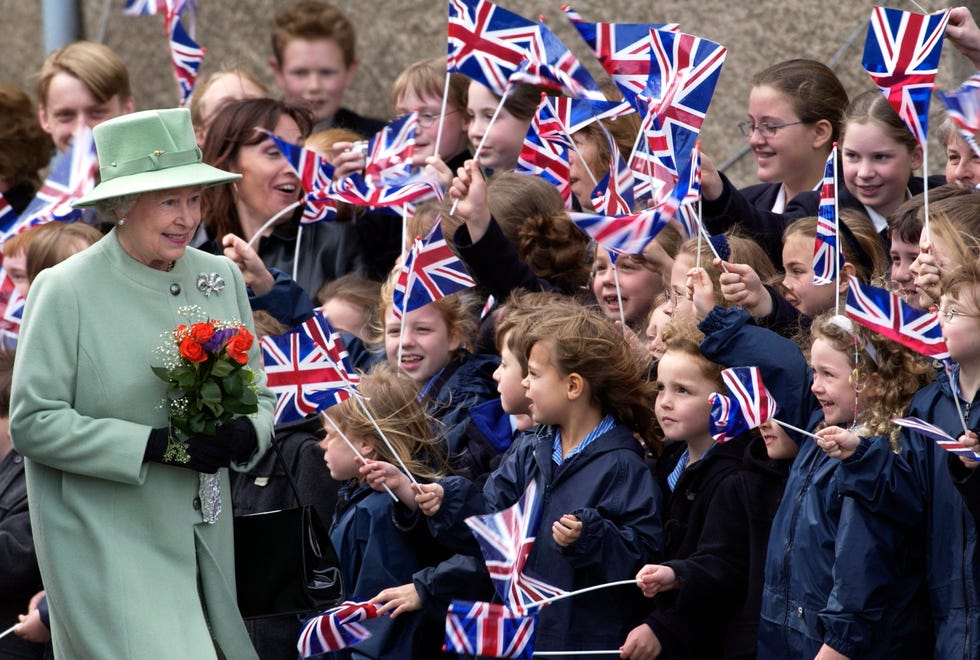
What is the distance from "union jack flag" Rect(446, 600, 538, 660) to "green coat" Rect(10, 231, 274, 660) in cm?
63

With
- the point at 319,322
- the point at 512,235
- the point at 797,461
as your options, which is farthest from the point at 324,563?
the point at 512,235

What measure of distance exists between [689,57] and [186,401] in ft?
6.18

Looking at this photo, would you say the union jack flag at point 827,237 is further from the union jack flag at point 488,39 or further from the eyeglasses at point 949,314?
the union jack flag at point 488,39

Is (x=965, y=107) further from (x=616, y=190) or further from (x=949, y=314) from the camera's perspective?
(x=616, y=190)

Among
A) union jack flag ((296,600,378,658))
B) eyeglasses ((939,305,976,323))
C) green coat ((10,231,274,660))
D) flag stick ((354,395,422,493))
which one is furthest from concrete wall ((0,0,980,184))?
green coat ((10,231,274,660))

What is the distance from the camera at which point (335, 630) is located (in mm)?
5219

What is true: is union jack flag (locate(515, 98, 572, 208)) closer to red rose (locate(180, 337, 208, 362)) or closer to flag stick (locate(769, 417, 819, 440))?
flag stick (locate(769, 417, 819, 440))

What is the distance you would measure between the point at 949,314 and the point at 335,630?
203 cm

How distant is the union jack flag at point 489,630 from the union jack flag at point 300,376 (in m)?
0.86

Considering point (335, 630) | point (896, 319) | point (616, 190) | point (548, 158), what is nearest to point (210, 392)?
point (335, 630)

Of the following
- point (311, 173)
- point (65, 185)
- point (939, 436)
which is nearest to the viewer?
point (939, 436)

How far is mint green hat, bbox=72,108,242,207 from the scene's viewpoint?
4762 millimetres

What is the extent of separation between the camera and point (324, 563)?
4.96 meters

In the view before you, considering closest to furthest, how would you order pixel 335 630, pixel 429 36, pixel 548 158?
1. pixel 335 630
2. pixel 548 158
3. pixel 429 36
